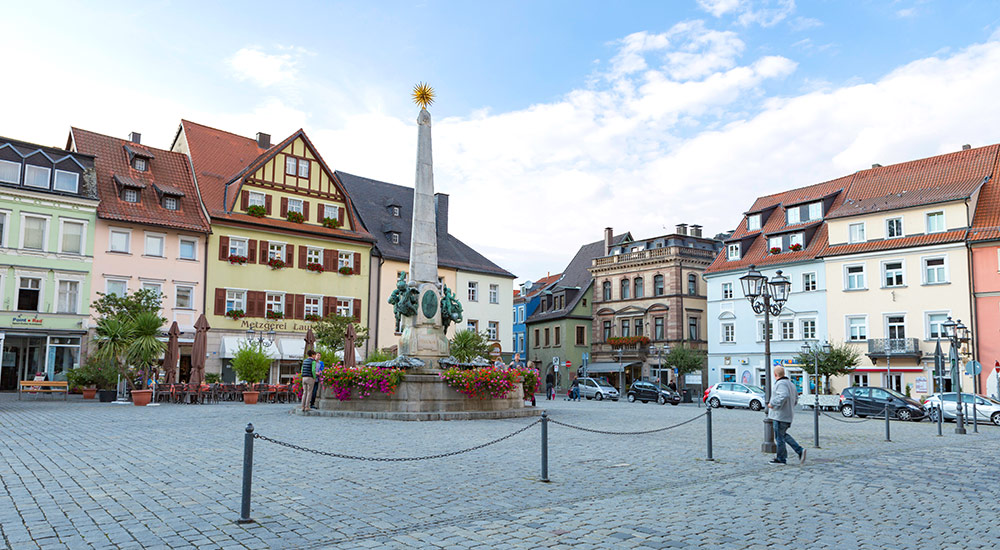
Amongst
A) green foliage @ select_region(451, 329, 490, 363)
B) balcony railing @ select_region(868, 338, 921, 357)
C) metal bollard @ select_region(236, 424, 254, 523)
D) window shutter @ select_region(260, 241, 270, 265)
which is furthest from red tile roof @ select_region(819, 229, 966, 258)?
metal bollard @ select_region(236, 424, 254, 523)

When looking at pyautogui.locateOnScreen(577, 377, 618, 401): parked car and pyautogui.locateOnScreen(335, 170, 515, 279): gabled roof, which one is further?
pyautogui.locateOnScreen(335, 170, 515, 279): gabled roof

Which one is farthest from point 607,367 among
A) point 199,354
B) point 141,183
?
point 199,354

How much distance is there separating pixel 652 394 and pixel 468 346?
10.6 metres

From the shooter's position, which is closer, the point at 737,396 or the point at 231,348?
the point at 737,396

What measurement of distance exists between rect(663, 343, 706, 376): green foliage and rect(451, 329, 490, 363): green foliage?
14536 mm

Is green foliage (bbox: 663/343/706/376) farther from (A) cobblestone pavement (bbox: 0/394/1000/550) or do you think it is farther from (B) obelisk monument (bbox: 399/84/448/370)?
(A) cobblestone pavement (bbox: 0/394/1000/550)

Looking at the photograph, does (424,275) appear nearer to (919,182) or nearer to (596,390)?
(596,390)

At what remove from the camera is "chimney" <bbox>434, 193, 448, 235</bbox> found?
54375 millimetres

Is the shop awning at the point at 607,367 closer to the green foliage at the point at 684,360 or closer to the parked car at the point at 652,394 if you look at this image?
the green foliage at the point at 684,360

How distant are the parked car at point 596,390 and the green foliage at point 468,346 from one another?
22.6ft

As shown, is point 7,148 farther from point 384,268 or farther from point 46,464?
point 46,464

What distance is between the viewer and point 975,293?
38.9m

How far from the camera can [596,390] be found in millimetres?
48188

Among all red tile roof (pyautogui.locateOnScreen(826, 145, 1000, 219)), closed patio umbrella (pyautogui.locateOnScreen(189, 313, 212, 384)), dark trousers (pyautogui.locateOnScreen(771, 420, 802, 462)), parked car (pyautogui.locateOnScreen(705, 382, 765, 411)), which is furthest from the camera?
red tile roof (pyautogui.locateOnScreen(826, 145, 1000, 219))
